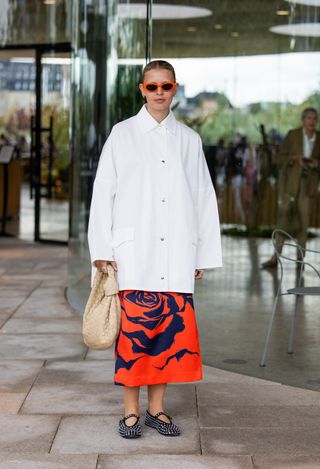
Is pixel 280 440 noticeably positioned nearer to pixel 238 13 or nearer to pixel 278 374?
pixel 278 374

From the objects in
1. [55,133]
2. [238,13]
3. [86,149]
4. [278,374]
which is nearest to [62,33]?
[55,133]

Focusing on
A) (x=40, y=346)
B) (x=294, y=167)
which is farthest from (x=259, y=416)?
(x=294, y=167)

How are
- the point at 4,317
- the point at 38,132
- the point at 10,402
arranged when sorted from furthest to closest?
the point at 38,132
the point at 4,317
the point at 10,402

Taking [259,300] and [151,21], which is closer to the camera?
[151,21]

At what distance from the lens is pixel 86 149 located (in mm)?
8359

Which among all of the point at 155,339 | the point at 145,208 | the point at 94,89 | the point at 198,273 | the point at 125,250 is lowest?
the point at 155,339

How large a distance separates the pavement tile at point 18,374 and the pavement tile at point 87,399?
86mm

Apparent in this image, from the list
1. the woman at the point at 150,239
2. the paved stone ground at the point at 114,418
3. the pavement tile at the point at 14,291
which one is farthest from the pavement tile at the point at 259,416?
the pavement tile at the point at 14,291

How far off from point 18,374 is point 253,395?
1.30 metres

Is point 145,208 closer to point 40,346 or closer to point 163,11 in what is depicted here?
point 40,346

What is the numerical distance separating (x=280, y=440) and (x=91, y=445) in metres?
0.79

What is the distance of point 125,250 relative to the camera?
4535mm

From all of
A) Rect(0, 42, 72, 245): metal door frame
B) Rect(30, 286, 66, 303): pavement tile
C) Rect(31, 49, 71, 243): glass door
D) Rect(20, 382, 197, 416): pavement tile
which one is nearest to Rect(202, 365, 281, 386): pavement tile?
Rect(20, 382, 197, 416): pavement tile

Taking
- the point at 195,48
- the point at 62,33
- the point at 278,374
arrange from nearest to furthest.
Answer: the point at 278,374 → the point at 195,48 → the point at 62,33
